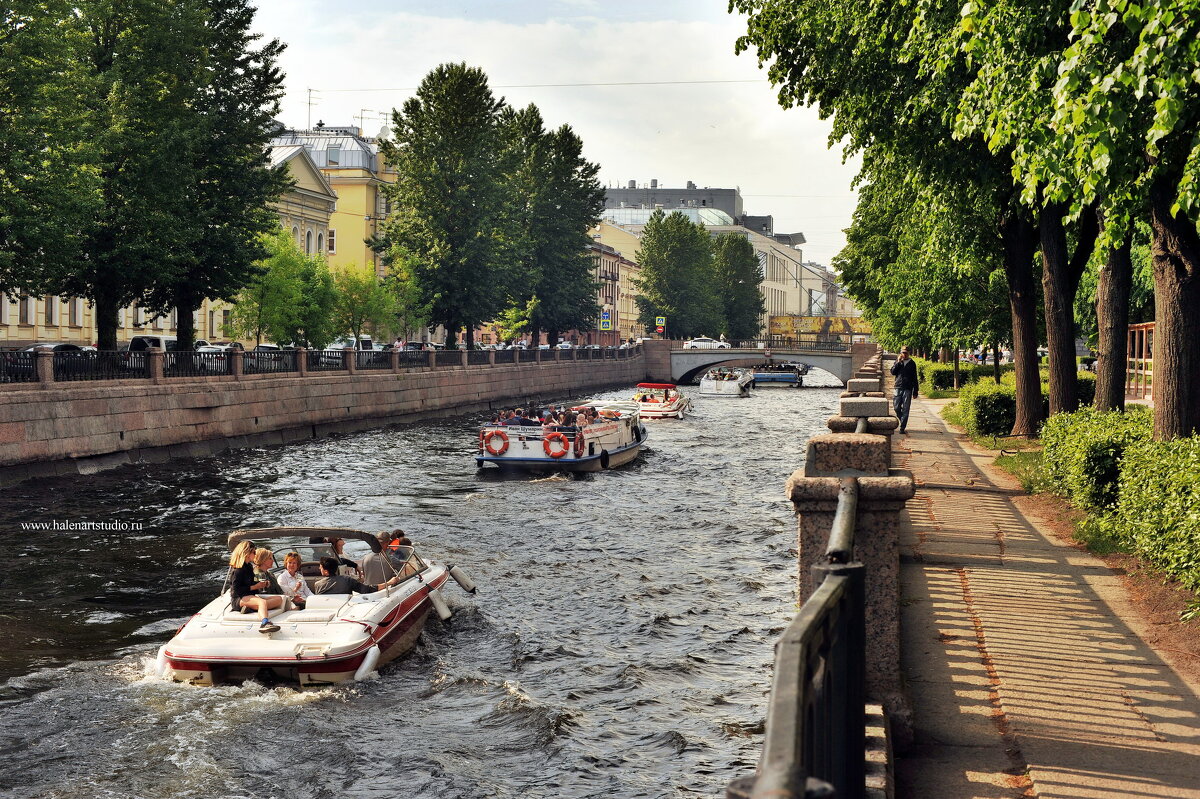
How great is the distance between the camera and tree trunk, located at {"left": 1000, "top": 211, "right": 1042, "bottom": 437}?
25172 mm

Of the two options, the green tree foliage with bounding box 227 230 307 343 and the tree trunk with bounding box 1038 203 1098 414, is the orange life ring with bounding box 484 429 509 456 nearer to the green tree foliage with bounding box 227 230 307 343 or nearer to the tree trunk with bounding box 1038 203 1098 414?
the tree trunk with bounding box 1038 203 1098 414

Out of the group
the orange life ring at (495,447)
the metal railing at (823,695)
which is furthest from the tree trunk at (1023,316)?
the metal railing at (823,695)

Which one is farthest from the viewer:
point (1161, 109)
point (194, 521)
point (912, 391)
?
point (912, 391)

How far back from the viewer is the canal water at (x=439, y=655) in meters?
10.4

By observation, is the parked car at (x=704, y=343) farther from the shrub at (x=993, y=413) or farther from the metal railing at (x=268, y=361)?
the shrub at (x=993, y=413)

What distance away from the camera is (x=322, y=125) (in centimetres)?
10962

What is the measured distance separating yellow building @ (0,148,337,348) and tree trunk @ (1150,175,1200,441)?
103 ft

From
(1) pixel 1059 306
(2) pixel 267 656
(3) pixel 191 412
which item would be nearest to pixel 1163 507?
(2) pixel 267 656

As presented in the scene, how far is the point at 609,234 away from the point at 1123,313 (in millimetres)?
139061

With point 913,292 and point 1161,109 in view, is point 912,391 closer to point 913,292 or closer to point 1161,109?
point 913,292

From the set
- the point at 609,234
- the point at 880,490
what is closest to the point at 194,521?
the point at 880,490

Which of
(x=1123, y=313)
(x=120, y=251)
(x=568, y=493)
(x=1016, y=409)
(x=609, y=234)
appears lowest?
(x=568, y=493)

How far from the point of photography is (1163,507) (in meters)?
10.9

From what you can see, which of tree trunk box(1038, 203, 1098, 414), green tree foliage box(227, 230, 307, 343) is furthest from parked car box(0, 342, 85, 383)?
green tree foliage box(227, 230, 307, 343)
